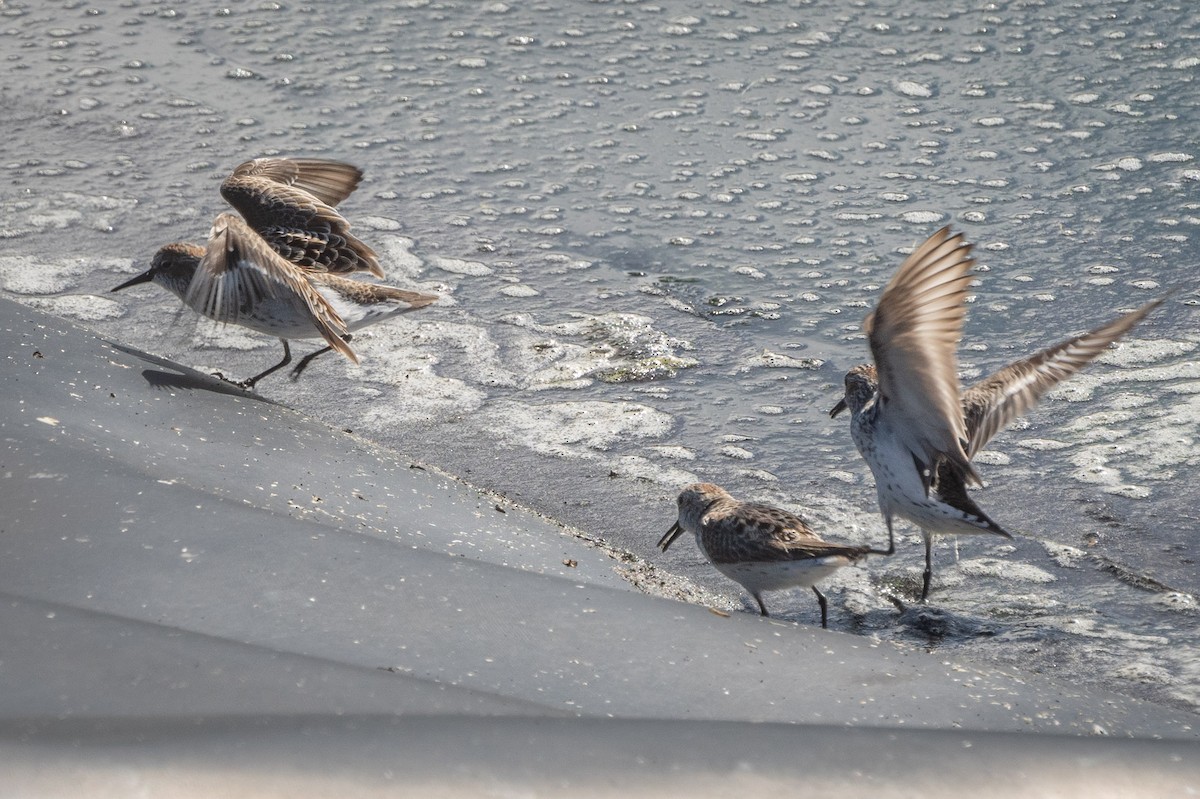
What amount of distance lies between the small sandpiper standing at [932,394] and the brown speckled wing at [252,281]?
1.69m

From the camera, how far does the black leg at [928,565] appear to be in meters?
3.69

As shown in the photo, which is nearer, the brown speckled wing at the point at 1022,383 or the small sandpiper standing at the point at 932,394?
the small sandpiper standing at the point at 932,394

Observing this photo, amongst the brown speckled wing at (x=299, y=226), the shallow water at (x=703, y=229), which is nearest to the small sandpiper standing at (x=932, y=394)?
the shallow water at (x=703, y=229)

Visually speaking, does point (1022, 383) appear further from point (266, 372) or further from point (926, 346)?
point (266, 372)

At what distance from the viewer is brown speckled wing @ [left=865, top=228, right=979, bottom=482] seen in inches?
132

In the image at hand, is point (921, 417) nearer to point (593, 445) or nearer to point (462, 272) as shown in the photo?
point (593, 445)

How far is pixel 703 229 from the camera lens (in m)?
5.85

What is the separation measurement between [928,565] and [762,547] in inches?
25.2

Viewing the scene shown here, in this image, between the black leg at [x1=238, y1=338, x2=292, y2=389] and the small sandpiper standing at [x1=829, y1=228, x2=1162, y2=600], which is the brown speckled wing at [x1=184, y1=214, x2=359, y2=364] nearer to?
the black leg at [x1=238, y1=338, x2=292, y2=389]

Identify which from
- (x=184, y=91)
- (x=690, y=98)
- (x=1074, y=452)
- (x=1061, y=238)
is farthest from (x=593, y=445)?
(x=184, y=91)

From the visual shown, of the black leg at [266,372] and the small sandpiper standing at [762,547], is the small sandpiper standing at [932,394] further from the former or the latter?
the black leg at [266,372]

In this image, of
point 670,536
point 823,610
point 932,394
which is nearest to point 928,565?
point 823,610

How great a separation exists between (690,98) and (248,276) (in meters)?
3.42

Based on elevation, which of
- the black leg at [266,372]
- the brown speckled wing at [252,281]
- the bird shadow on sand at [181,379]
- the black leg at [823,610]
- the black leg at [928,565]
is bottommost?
the black leg at [266,372]
